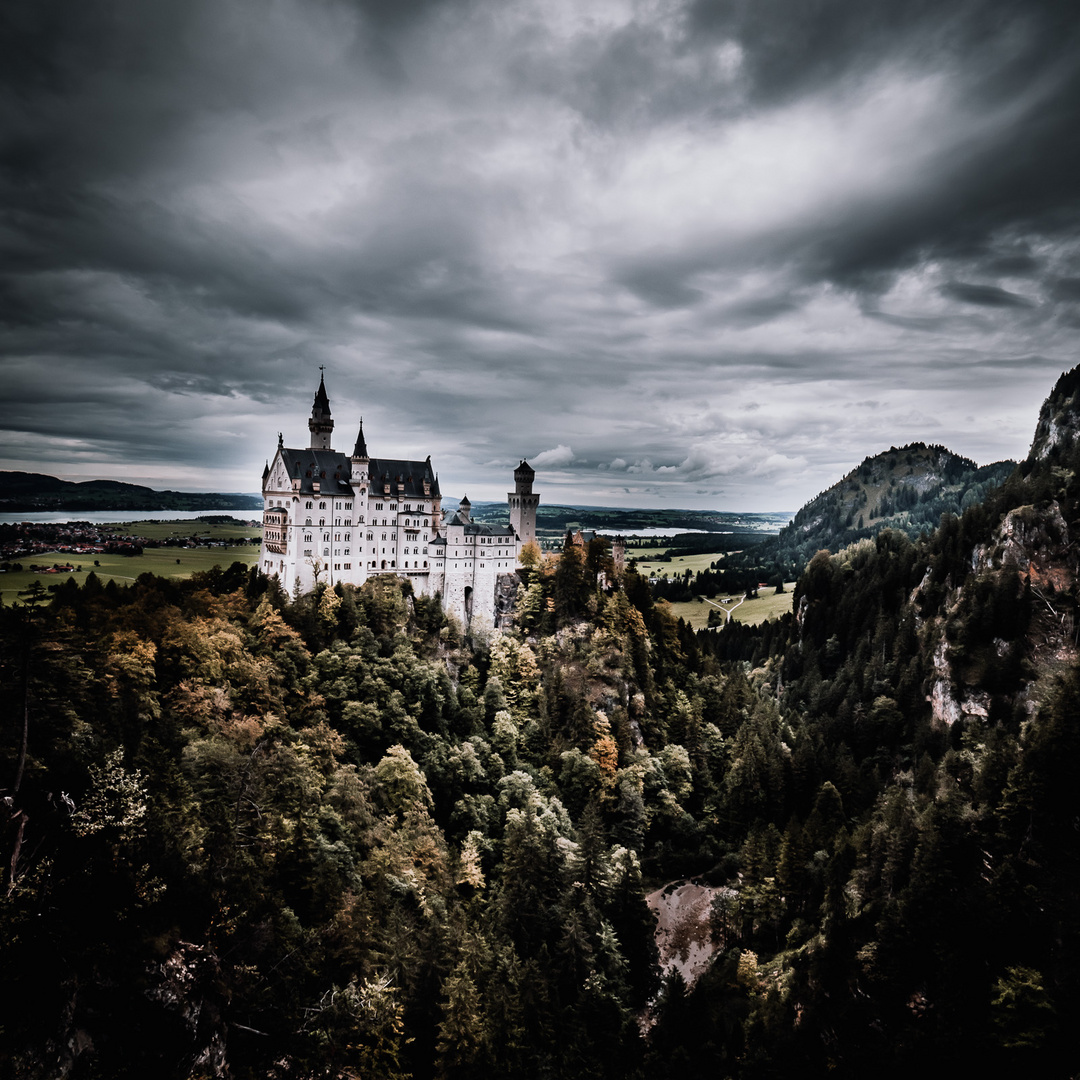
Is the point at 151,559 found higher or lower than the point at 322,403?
lower

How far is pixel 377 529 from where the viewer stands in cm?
7756

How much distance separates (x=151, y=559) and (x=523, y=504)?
4563cm

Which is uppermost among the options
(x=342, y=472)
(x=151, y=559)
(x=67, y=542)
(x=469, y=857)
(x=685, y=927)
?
(x=342, y=472)

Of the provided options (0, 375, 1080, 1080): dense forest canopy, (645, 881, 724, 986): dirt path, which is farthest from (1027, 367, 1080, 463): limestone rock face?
(645, 881, 724, 986): dirt path

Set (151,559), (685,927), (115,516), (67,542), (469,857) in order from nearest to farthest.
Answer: (67,542) < (469,857) < (115,516) < (151,559) < (685,927)

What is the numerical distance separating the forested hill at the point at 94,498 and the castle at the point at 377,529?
6.91 m

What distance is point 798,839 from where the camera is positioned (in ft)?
197

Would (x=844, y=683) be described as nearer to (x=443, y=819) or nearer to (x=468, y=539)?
(x=468, y=539)

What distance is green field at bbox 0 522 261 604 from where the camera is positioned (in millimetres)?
42559

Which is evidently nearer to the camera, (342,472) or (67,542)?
(67,542)

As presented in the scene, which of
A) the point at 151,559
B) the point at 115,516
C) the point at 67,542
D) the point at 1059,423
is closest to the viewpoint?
the point at 67,542

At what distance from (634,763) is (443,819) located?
2466 cm

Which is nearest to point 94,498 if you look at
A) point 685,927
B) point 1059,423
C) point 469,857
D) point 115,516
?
point 115,516

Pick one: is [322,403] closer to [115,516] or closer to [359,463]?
[359,463]
